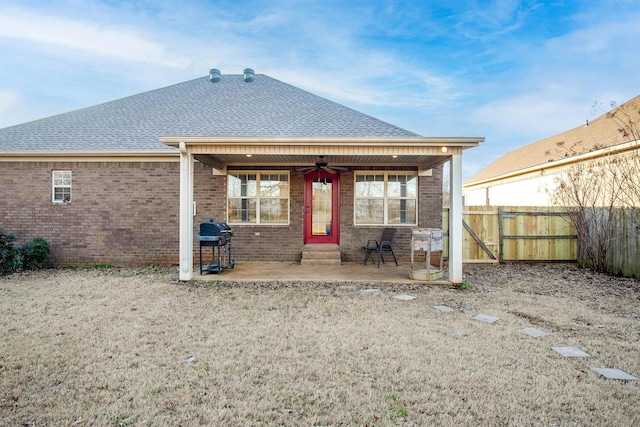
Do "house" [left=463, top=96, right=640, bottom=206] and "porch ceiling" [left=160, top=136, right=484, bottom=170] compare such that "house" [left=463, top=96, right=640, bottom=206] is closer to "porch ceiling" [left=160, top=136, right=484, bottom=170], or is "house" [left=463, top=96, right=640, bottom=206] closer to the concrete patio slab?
"porch ceiling" [left=160, top=136, right=484, bottom=170]

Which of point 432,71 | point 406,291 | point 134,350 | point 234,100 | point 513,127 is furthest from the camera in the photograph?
point 513,127

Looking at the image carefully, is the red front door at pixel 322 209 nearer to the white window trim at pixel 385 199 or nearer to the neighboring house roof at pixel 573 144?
the white window trim at pixel 385 199

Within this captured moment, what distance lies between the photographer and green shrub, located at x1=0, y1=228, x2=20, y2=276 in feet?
26.6

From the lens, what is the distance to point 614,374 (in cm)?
307

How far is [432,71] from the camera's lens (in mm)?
18172

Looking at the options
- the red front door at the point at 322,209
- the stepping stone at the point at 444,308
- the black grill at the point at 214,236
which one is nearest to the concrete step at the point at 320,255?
the red front door at the point at 322,209

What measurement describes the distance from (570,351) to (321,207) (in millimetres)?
6811

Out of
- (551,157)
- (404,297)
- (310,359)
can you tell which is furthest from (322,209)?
(551,157)

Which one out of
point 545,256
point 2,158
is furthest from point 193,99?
point 545,256

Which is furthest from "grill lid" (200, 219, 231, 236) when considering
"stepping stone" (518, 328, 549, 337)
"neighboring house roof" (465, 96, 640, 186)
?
"neighboring house roof" (465, 96, 640, 186)

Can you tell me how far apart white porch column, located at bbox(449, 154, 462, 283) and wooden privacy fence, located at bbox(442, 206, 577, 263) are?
3318 mm

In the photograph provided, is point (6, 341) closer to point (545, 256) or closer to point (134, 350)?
point (134, 350)

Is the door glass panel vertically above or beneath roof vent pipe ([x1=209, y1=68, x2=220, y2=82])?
beneath

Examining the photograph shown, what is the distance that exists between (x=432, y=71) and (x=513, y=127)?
31.8 feet
